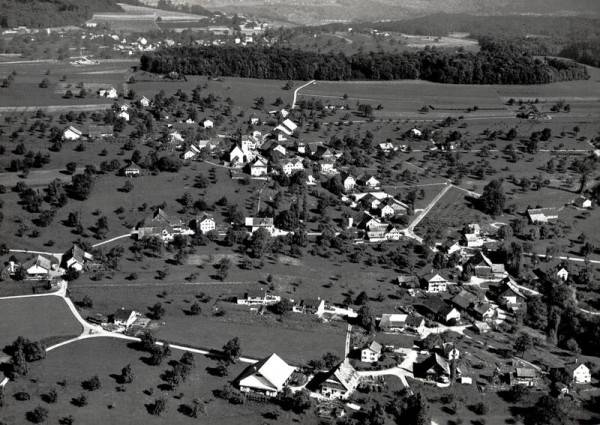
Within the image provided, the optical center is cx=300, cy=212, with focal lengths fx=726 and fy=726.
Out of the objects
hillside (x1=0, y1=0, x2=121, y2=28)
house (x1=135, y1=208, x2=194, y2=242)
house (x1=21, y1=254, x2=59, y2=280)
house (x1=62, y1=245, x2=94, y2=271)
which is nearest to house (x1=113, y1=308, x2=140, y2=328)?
house (x1=62, y1=245, x2=94, y2=271)

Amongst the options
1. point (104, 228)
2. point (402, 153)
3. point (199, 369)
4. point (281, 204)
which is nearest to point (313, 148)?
point (402, 153)

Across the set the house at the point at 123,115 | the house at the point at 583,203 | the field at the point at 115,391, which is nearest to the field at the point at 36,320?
the field at the point at 115,391

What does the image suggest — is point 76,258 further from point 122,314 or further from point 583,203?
point 583,203

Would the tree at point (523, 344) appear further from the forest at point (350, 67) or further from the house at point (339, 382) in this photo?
the forest at point (350, 67)

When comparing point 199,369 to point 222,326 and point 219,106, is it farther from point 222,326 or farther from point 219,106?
point 219,106

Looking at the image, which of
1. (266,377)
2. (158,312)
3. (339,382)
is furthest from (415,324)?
(158,312)
